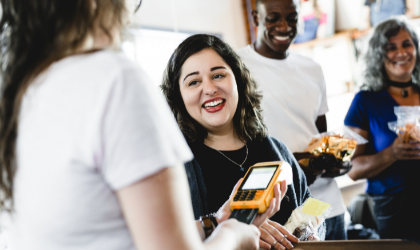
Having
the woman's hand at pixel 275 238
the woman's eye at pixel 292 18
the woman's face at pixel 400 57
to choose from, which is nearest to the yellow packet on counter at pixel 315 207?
the woman's hand at pixel 275 238

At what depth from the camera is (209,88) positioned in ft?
3.97

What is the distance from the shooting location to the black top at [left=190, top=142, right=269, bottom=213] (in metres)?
1.16

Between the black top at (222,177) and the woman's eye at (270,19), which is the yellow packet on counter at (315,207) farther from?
the woman's eye at (270,19)

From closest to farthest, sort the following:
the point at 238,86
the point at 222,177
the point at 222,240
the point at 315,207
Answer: the point at 222,240
the point at 315,207
the point at 222,177
the point at 238,86

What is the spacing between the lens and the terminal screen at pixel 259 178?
0.85m

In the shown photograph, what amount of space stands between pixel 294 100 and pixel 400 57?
73 cm

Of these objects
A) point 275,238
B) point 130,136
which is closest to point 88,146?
point 130,136

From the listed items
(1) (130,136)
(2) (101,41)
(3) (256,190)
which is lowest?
(3) (256,190)

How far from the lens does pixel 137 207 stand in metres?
0.47

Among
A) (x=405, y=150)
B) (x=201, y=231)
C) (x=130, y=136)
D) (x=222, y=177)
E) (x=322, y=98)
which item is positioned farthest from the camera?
(x=322, y=98)

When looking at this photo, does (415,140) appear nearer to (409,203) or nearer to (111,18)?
(409,203)

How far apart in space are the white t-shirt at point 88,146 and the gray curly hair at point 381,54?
189 centimetres

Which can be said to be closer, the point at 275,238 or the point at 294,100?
the point at 275,238

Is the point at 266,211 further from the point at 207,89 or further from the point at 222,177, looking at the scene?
the point at 207,89
